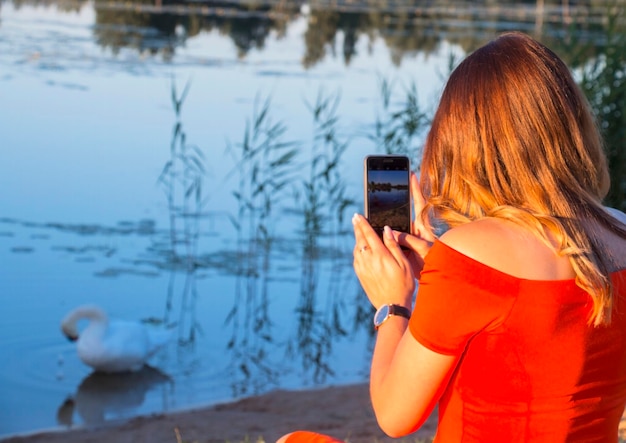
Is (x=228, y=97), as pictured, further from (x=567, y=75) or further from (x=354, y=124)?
(x=567, y=75)

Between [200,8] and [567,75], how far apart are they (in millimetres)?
23176

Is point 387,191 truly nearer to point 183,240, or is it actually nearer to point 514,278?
point 514,278

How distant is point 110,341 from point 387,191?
173 inches

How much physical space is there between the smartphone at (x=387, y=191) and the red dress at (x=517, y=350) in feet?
1.37

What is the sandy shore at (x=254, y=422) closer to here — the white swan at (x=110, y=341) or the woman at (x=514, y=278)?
the white swan at (x=110, y=341)

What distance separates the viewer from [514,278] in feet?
5.23

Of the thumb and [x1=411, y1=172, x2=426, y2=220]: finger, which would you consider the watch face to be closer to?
the thumb

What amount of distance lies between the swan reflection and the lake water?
1 cm

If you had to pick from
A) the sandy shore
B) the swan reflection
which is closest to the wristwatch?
the sandy shore

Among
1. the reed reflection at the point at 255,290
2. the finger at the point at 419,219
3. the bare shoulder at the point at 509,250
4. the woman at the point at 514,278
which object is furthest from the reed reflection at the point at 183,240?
the bare shoulder at the point at 509,250

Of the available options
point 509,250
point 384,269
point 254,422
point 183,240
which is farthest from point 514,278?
point 183,240

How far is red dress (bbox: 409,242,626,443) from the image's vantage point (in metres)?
1.60

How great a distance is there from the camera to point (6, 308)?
23.1 feet

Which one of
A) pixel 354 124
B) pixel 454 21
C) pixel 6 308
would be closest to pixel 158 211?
pixel 6 308
